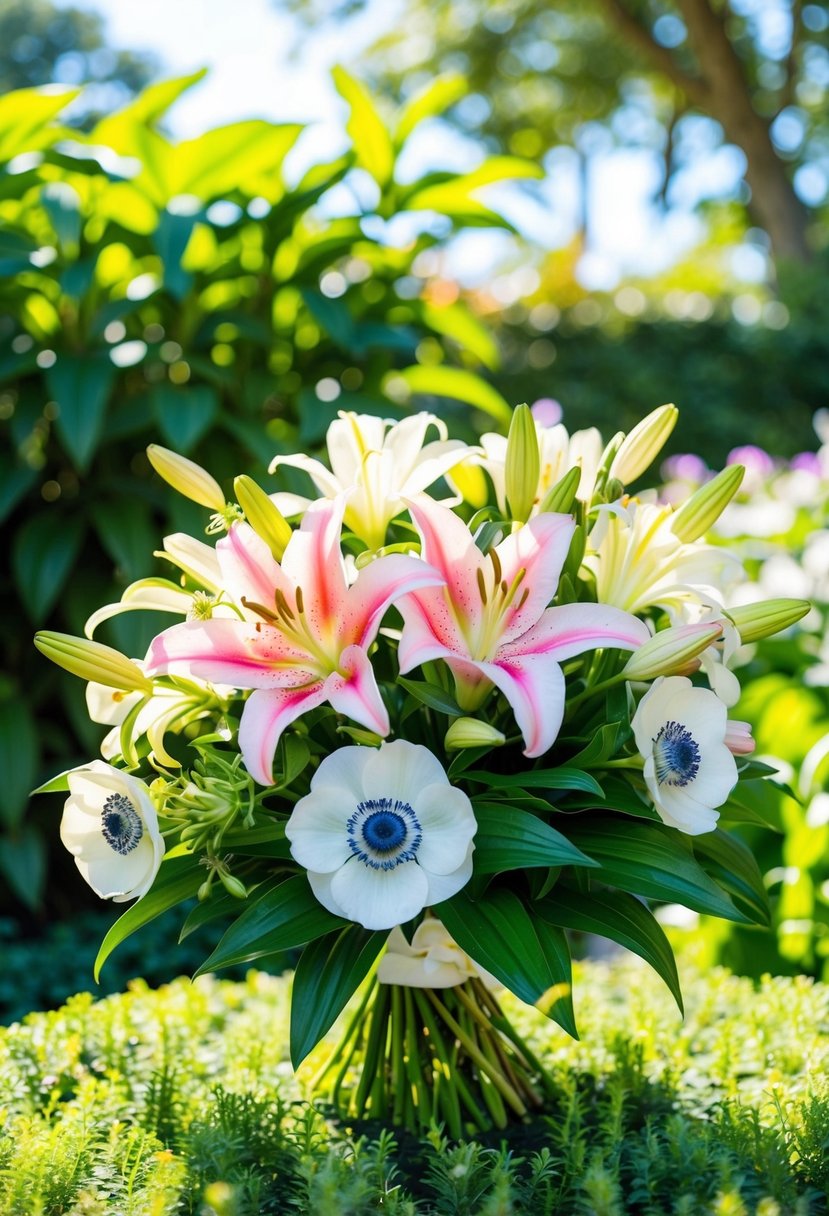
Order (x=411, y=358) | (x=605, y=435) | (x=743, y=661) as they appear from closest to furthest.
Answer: (x=743, y=661), (x=411, y=358), (x=605, y=435)

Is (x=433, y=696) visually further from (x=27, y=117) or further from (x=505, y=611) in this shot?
(x=27, y=117)

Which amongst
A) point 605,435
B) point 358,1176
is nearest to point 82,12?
point 605,435

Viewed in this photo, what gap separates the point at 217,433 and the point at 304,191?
1.98 feet

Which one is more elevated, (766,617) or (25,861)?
(766,617)

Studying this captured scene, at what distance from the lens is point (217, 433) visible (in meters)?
2.74

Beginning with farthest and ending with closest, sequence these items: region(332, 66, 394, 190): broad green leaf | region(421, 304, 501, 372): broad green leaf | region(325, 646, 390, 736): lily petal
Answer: region(421, 304, 501, 372): broad green leaf, region(332, 66, 394, 190): broad green leaf, region(325, 646, 390, 736): lily petal

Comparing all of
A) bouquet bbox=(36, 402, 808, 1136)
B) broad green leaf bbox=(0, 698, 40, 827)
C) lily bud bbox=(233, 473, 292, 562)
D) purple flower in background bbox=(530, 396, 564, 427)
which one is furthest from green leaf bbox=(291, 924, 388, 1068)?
purple flower in background bbox=(530, 396, 564, 427)

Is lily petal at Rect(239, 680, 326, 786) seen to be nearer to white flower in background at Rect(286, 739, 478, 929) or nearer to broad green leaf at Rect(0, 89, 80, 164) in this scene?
white flower in background at Rect(286, 739, 478, 929)

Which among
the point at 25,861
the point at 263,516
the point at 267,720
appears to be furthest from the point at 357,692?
the point at 25,861

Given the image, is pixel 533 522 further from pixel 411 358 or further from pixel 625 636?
pixel 411 358

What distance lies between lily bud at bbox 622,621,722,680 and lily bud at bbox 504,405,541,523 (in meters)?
0.18

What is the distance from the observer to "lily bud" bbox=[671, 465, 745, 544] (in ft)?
3.35

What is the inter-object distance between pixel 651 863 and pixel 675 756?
95 millimetres

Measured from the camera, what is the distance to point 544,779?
0.93 metres
